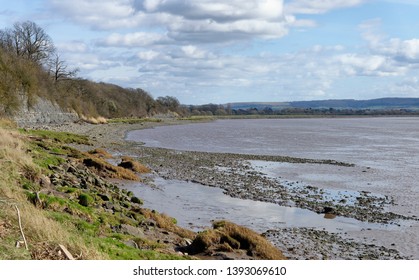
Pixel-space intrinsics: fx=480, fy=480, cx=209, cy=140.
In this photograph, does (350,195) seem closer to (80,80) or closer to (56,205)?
(56,205)

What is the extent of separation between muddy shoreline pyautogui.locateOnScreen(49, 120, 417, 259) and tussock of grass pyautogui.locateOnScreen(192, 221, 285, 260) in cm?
114

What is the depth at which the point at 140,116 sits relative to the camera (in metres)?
159

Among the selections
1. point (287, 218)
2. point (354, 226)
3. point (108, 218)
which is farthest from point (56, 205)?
point (354, 226)

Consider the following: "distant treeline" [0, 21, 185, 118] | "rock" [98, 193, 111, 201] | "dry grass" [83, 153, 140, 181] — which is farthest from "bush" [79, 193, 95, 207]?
"distant treeline" [0, 21, 185, 118]

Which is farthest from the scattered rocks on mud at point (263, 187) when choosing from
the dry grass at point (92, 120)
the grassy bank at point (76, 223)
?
the dry grass at point (92, 120)

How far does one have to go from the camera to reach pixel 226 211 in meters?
20.5

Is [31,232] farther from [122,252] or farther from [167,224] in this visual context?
[167,224]

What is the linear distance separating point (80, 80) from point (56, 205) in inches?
4239

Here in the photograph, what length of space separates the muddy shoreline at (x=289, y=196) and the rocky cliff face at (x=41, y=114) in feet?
71.5

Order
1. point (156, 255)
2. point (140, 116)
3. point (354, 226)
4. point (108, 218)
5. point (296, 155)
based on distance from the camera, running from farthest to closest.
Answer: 1. point (140, 116)
2. point (296, 155)
3. point (354, 226)
4. point (108, 218)
5. point (156, 255)

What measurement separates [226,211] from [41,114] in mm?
56719

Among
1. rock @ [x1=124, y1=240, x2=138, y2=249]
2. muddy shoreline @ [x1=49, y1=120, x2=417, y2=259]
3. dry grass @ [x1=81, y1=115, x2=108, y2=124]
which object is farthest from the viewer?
dry grass @ [x1=81, y1=115, x2=108, y2=124]

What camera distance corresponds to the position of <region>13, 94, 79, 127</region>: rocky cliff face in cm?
6216

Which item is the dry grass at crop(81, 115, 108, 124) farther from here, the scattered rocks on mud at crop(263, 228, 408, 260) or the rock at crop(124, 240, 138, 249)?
the rock at crop(124, 240, 138, 249)
